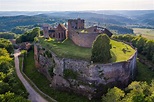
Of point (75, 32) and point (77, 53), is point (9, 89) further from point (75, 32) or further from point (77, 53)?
point (75, 32)

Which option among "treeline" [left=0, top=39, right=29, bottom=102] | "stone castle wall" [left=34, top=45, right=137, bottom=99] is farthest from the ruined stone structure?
"treeline" [left=0, top=39, right=29, bottom=102]

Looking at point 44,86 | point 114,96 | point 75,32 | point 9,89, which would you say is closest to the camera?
point 114,96

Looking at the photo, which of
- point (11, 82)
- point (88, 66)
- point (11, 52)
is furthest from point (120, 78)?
point (11, 52)

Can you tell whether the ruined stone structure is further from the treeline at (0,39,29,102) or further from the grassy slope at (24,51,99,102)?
the treeline at (0,39,29,102)

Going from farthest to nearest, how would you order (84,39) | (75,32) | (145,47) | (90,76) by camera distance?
1. (145,47)
2. (75,32)
3. (84,39)
4. (90,76)

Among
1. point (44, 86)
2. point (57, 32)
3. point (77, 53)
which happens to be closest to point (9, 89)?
point (44, 86)

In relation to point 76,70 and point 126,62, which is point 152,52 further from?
point 76,70
